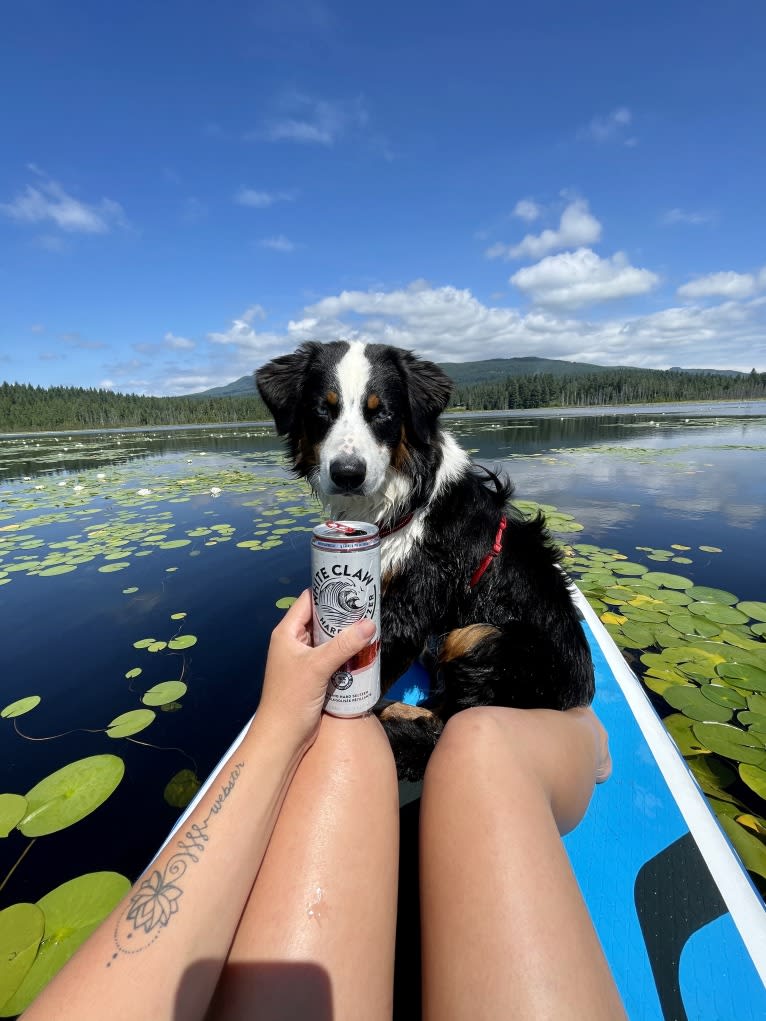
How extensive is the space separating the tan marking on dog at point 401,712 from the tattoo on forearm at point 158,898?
125cm

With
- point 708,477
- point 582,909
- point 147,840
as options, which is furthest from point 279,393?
point 708,477

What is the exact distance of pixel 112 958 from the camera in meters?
0.89

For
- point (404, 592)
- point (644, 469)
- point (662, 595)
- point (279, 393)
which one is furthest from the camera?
point (644, 469)

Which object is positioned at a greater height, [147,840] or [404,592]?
[404,592]

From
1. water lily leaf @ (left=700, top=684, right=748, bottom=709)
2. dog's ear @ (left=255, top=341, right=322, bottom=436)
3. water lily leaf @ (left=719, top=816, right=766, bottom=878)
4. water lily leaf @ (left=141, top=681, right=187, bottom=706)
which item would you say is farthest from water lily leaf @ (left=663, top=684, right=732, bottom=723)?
water lily leaf @ (left=141, top=681, right=187, bottom=706)

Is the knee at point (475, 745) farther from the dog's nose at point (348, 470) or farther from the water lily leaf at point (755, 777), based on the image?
the water lily leaf at point (755, 777)

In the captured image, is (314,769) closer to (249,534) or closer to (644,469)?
(249,534)

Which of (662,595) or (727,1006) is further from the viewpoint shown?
(662,595)

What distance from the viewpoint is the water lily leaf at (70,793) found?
88.3 inches

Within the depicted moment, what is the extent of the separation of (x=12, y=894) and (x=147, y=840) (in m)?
0.54

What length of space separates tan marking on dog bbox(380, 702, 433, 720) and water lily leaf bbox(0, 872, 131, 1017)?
140cm

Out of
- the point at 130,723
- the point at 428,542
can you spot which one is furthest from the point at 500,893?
the point at 130,723

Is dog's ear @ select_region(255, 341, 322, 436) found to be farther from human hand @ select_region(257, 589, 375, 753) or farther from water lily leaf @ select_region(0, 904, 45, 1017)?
water lily leaf @ select_region(0, 904, 45, 1017)

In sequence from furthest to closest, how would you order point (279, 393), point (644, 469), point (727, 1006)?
point (644, 469) → point (279, 393) → point (727, 1006)
